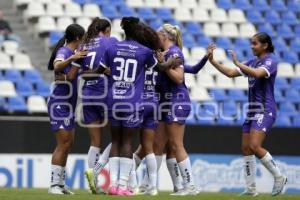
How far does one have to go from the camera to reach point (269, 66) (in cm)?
1257

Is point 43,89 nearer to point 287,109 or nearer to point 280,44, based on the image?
point 287,109

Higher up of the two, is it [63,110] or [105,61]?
[105,61]

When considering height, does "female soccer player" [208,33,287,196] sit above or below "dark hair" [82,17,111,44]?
below

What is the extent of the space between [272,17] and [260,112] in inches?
483

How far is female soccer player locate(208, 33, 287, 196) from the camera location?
12609 mm

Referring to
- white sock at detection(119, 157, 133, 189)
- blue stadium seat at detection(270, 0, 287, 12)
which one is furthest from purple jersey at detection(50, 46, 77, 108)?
blue stadium seat at detection(270, 0, 287, 12)

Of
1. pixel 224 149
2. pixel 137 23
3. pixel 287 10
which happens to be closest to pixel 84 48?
pixel 137 23

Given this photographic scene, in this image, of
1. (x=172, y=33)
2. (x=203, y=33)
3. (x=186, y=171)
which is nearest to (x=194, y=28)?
(x=203, y=33)

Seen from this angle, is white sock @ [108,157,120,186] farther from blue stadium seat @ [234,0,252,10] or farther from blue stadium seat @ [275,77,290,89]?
blue stadium seat @ [234,0,252,10]

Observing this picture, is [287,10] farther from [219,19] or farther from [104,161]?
[104,161]

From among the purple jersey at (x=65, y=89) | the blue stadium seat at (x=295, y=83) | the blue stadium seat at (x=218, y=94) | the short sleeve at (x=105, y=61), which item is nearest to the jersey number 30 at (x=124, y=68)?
the short sleeve at (x=105, y=61)

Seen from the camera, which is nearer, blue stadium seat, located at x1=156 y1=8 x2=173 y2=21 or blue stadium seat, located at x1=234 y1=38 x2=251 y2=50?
blue stadium seat, located at x1=156 y1=8 x2=173 y2=21

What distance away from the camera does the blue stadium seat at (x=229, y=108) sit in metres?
19.5

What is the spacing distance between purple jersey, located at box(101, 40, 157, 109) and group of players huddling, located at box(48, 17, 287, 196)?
0.01 meters
